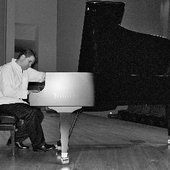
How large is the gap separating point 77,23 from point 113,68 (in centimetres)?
779

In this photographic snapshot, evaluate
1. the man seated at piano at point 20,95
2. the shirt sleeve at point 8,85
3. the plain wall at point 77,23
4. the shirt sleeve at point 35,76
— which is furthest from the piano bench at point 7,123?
Result: the plain wall at point 77,23

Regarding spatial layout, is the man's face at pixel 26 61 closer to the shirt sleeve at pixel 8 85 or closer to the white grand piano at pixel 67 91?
the shirt sleeve at pixel 8 85

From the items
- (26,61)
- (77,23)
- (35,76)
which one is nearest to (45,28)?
(77,23)

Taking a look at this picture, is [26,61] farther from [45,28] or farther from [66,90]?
[45,28]

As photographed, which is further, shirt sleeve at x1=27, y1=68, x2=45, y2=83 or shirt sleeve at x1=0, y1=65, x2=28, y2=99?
shirt sleeve at x1=27, y1=68, x2=45, y2=83

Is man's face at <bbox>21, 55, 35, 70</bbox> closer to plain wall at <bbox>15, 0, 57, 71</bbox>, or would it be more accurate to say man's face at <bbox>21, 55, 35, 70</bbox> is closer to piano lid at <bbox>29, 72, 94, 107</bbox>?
piano lid at <bbox>29, 72, 94, 107</bbox>

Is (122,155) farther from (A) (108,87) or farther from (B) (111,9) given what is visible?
(B) (111,9)

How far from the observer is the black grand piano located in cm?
358

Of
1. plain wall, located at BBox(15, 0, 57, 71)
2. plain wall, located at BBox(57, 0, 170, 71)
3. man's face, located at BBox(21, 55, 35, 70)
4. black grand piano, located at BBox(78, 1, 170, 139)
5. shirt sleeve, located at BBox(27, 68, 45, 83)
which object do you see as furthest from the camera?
plain wall, located at BBox(15, 0, 57, 71)

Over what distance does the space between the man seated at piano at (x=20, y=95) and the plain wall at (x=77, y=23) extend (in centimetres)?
544

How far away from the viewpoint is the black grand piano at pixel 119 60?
11.8ft

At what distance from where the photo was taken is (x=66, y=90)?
131 inches

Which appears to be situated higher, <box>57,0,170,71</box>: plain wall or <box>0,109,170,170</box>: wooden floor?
<box>57,0,170,71</box>: plain wall

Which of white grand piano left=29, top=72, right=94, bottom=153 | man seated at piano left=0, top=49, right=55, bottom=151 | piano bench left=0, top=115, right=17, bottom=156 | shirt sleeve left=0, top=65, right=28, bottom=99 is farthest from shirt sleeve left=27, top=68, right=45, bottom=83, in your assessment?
white grand piano left=29, top=72, right=94, bottom=153
